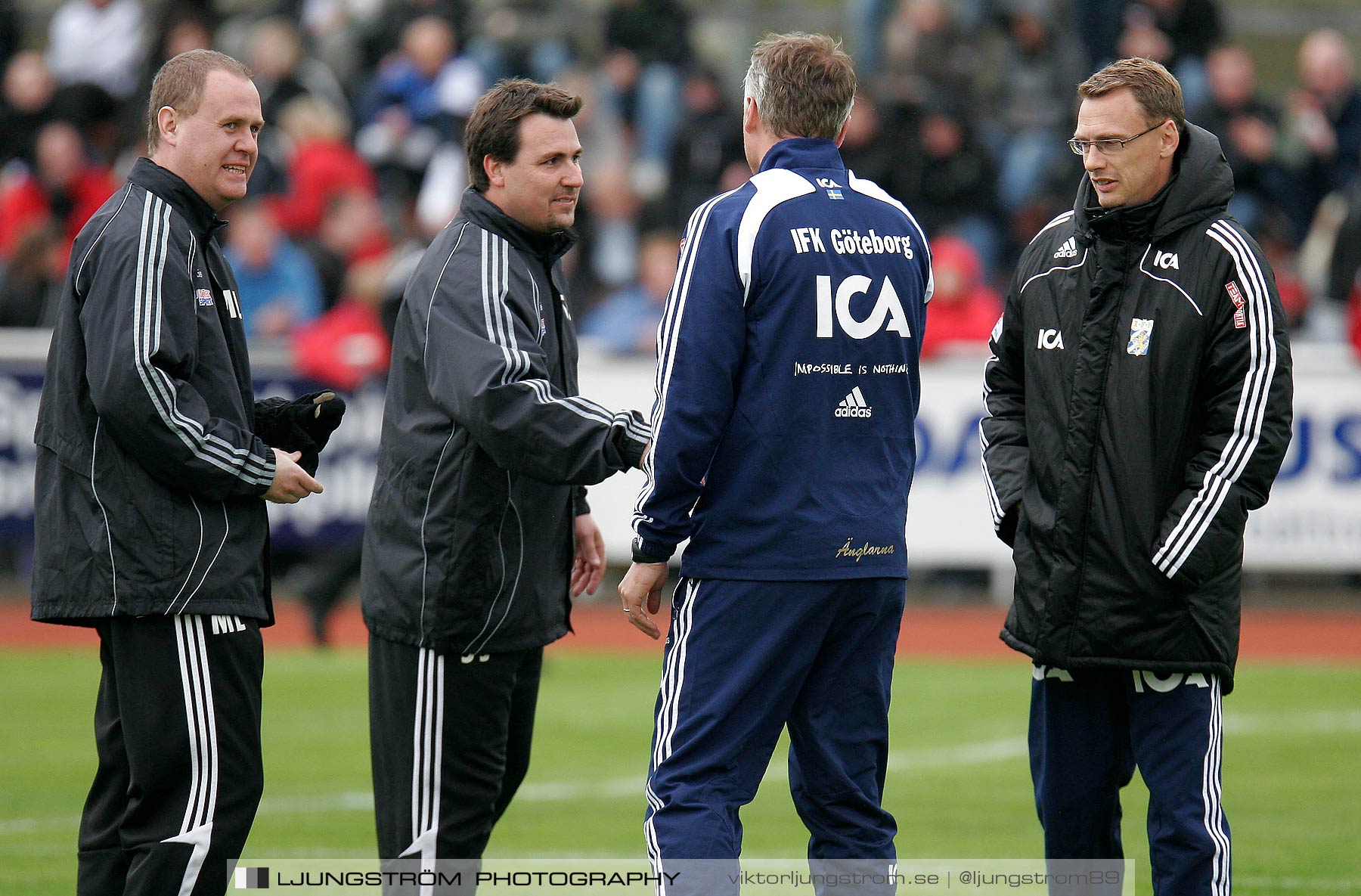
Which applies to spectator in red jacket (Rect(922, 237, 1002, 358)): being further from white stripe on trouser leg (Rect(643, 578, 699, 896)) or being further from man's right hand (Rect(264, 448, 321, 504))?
man's right hand (Rect(264, 448, 321, 504))

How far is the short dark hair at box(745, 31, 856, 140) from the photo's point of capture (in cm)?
477

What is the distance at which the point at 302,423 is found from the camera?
16.9 ft

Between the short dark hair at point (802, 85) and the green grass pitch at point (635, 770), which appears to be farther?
the green grass pitch at point (635, 770)

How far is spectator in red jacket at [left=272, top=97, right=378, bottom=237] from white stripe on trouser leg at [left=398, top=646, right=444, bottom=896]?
38.1 feet

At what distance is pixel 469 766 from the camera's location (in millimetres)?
5219

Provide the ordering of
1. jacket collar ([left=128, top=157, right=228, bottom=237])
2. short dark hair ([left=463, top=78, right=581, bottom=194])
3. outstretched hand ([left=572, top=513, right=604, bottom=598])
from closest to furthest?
jacket collar ([left=128, top=157, right=228, bottom=237]) < short dark hair ([left=463, top=78, right=581, bottom=194]) < outstretched hand ([left=572, top=513, right=604, bottom=598])

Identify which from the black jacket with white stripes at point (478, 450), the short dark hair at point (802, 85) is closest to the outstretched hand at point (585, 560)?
the black jacket with white stripes at point (478, 450)

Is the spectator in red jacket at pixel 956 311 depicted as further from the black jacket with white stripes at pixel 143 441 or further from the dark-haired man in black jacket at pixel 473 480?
the black jacket with white stripes at pixel 143 441

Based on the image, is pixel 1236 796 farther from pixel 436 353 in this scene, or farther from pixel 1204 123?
pixel 1204 123

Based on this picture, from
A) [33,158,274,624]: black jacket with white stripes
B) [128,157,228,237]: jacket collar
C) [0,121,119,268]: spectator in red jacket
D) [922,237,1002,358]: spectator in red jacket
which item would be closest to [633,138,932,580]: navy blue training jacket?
[33,158,274,624]: black jacket with white stripes

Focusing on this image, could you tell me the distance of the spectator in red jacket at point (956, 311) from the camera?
14.0 metres

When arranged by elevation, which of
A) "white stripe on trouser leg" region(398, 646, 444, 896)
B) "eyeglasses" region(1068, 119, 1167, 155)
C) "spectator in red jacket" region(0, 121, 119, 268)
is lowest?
"white stripe on trouser leg" region(398, 646, 444, 896)

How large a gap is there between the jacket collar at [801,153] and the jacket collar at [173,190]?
1.61 meters

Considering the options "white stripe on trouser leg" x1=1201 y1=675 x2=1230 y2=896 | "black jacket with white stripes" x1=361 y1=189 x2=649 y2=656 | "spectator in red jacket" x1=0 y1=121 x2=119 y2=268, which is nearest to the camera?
"white stripe on trouser leg" x1=1201 y1=675 x2=1230 y2=896
